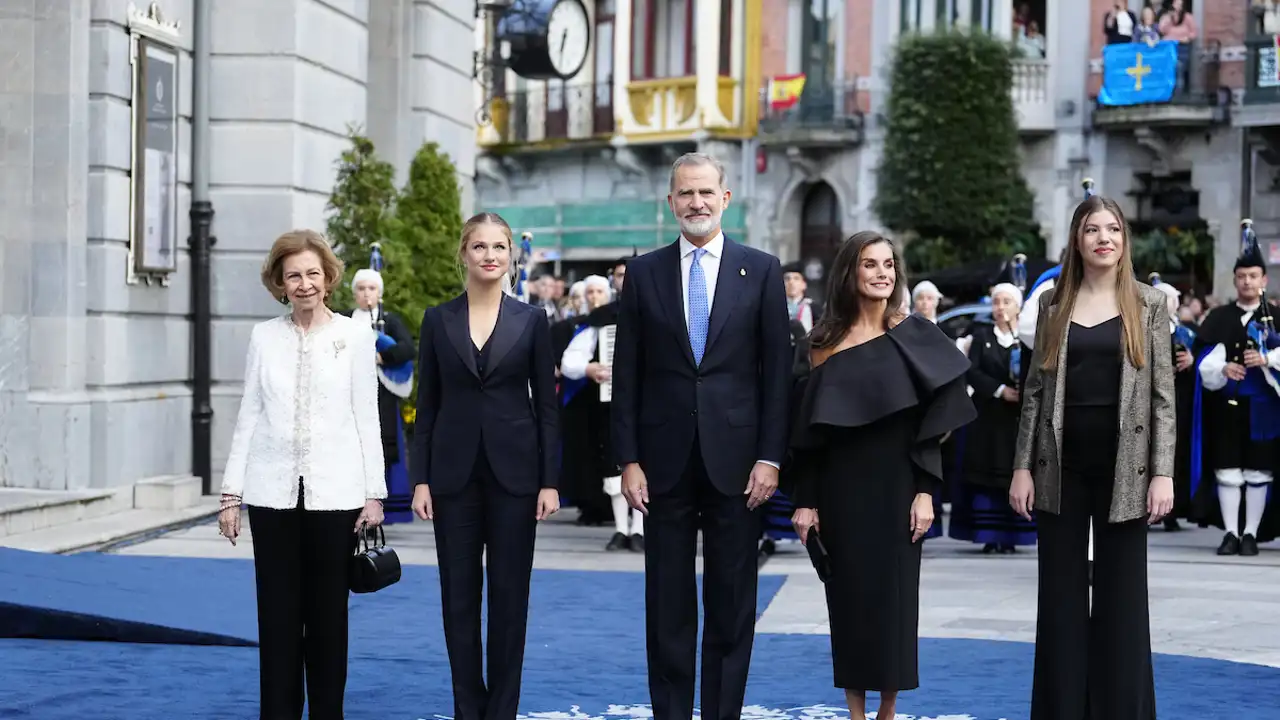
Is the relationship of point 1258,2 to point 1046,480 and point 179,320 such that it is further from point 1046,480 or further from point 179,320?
point 1046,480

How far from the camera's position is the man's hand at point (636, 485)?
717 cm

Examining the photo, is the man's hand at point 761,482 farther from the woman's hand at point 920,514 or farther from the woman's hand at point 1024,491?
the woman's hand at point 1024,491

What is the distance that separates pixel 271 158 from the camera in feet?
54.9

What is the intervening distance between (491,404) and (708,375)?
794 mm

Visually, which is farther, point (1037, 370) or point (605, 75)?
point (605, 75)

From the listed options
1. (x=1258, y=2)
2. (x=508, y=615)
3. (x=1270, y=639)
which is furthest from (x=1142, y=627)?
(x=1258, y=2)

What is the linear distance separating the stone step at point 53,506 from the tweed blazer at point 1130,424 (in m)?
7.98

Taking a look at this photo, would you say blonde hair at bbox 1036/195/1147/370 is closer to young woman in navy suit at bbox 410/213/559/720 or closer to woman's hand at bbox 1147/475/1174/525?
woman's hand at bbox 1147/475/1174/525

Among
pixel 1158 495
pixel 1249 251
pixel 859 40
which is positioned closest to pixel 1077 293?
pixel 1158 495

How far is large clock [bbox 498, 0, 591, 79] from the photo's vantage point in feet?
76.9

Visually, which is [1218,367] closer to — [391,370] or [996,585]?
[996,585]

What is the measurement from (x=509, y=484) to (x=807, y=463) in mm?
1058

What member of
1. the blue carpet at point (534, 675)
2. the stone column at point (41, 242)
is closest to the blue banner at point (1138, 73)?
the stone column at point (41, 242)

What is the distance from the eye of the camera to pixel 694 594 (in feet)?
23.6
